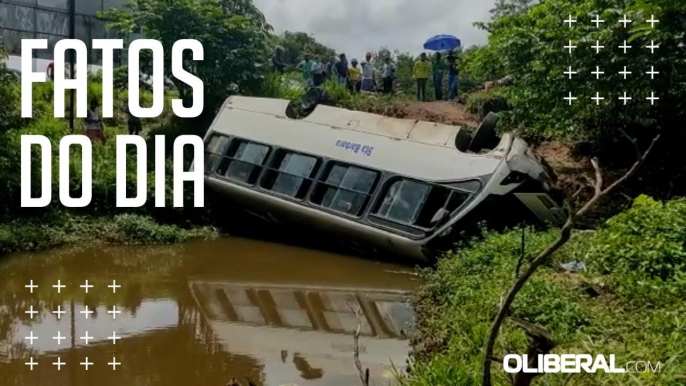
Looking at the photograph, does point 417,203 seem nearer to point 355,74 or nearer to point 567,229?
point 567,229

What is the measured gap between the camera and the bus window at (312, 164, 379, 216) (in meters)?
11.3

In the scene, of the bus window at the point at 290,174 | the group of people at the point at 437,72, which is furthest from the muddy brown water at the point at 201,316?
the group of people at the point at 437,72

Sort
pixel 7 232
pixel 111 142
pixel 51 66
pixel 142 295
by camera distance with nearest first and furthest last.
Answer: pixel 142 295 → pixel 7 232 → pixel 111 142 → pixel 51 66

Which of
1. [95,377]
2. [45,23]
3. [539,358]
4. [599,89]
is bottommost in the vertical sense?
[95,377]

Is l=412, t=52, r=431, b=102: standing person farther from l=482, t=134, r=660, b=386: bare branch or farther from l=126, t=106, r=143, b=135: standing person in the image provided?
l=482, t=134, r=660, b=386: bare branch

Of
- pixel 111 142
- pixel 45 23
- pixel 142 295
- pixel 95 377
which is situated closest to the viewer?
pixel 95 377

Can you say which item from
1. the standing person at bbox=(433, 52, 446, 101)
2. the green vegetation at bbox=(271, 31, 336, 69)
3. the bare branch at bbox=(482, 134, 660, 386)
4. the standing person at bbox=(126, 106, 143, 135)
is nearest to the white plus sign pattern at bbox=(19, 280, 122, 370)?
the bare branch at bbox=(482, 134, 660, 386)

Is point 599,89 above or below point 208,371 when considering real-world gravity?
above

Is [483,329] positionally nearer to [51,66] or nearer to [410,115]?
[410,115]

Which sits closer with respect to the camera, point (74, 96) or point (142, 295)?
point (142, 295)

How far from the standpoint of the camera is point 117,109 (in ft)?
58.3

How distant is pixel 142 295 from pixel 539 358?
801 centimetres

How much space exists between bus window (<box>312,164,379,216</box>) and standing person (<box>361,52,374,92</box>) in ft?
27.9

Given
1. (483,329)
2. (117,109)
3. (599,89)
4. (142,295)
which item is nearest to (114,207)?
(142,295)
